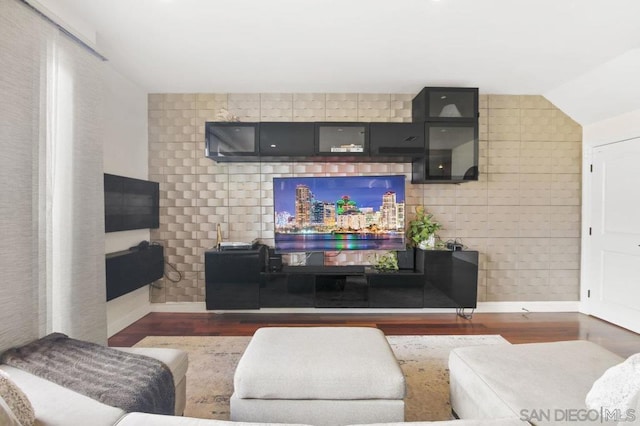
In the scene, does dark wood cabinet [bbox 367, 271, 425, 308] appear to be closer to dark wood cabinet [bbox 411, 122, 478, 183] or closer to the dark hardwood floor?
the dark hardwood floor

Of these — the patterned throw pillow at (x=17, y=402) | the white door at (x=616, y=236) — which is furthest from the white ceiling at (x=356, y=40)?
the patterned throw pillow at (x=17, y=402)

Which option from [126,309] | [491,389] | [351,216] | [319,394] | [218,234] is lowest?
[126,309]

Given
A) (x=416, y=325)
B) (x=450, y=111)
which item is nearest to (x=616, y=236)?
(x=450, y=111)

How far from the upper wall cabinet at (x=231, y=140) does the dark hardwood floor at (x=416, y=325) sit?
180cm

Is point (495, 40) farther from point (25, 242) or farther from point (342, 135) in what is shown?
point (25, 242)

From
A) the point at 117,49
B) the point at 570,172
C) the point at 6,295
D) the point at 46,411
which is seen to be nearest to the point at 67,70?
the point at 117,49

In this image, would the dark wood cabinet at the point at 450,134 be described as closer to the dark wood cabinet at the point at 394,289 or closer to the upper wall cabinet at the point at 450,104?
the upper wall cabinet at the point at 450,104

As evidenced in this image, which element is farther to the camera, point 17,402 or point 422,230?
point 422,230

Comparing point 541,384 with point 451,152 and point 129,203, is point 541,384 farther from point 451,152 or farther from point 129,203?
point 129,203

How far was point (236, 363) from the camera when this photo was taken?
237 centimetres

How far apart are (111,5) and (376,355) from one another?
2812 millimetres

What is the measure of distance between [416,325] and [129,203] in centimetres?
317

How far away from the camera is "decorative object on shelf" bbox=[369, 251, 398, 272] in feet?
11.1

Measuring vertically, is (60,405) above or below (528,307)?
above
